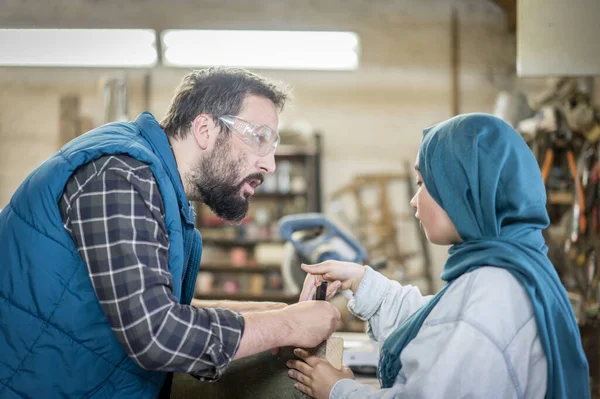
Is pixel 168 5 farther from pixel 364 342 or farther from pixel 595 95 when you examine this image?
pixel 364 342

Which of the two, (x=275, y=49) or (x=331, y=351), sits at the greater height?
(x=275, y=49)

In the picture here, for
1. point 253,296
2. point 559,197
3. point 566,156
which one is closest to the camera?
point 566,156

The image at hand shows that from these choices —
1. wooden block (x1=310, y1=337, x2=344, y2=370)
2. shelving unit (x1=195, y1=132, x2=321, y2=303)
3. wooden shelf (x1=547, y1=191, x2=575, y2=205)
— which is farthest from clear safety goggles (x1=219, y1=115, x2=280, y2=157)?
shelving unit (x1=195, y1=132, x2=321, y2=303)

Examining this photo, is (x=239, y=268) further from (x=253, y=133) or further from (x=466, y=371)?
(x=466, y=371)

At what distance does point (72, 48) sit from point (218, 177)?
3877 mm

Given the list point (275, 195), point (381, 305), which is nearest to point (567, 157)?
point (381, 305)

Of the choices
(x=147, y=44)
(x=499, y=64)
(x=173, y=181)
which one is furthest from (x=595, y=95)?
(x=173, y=181)

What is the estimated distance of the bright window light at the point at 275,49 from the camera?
5000mm

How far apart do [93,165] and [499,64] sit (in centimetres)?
664

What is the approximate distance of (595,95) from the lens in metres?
6.33

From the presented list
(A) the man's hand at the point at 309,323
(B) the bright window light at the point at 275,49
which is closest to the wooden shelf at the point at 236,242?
(B) the bright window light at the point at 275,49

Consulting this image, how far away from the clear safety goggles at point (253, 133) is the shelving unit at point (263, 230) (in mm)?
4855

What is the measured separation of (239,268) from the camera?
22.4 ft

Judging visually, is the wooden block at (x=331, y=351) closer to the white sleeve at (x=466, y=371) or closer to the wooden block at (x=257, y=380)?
the wooden block at (x=257, y=380)
